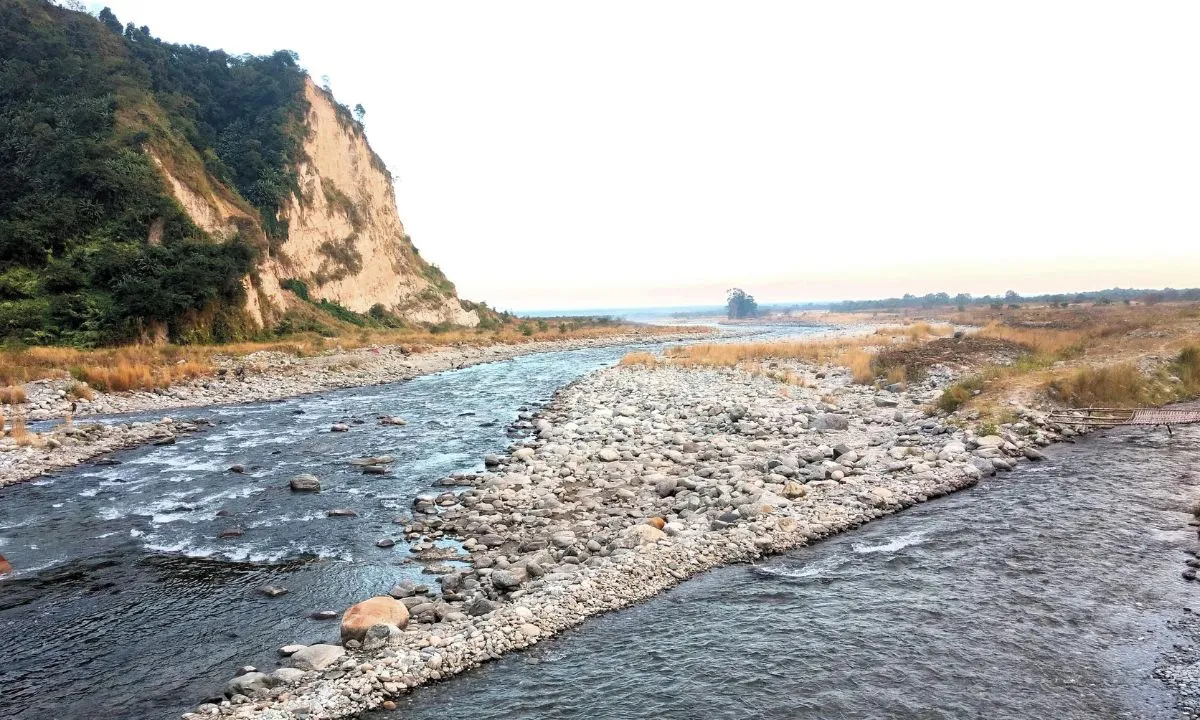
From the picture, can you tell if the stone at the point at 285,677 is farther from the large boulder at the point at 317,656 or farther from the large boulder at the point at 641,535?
the large boulder at the point at 641,535

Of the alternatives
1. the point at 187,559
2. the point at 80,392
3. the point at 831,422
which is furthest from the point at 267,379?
the point at 831,422

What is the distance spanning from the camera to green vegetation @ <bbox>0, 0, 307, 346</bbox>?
3231cm

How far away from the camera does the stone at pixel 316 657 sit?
19.6 feet

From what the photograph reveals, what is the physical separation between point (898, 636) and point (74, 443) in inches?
731

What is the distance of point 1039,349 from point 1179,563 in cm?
2322

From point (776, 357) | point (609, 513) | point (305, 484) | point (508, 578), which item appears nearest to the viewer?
point (508, 578)

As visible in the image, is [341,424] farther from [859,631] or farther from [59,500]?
[859,631]

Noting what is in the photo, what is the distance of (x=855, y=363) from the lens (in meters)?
26.8

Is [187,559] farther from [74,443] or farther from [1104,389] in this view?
[1104,389]

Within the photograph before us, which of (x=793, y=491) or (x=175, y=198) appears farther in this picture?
(x=175, y=198)

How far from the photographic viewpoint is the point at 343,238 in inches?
2301

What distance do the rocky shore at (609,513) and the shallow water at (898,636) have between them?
0.41 meters

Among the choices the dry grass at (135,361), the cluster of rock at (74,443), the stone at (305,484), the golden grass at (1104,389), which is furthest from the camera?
the dry grass at (135,361)

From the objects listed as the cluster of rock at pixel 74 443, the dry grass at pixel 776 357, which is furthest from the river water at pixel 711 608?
the dry grass at pixel 776 357
